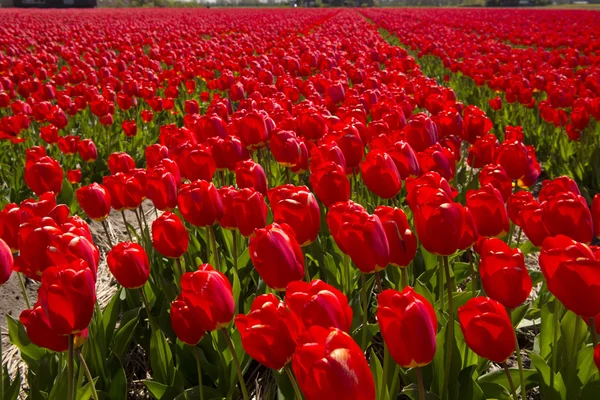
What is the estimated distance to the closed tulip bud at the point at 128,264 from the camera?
1915 mm

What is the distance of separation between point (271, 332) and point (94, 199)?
162cm

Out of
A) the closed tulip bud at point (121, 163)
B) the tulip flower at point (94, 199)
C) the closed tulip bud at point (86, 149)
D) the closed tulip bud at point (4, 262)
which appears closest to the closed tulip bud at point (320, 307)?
the closed tulip bud at point (4, 262)

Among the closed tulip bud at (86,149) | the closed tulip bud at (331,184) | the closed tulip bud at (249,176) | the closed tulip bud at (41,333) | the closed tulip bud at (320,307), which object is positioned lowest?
the closed tulip bud at (86,149)

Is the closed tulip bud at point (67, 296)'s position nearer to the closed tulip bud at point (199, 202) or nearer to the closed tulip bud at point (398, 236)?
the closed tulip bud at point (199, 202)

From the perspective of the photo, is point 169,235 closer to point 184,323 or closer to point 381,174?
point 184,323

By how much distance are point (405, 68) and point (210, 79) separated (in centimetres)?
301

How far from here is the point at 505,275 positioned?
149 centimetres

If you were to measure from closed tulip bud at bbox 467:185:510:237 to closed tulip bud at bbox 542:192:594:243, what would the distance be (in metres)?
0.16

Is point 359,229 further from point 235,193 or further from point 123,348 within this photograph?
point 123,348

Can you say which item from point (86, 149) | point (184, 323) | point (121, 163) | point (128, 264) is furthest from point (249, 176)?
point (86, 149)

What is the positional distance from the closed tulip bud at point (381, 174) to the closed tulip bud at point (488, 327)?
101 centimetres

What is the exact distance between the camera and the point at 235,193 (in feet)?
7.15

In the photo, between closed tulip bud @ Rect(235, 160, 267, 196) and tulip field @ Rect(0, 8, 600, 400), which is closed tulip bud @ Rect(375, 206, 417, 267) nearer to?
tulip field @ Rect(0, 8, 600, 400)

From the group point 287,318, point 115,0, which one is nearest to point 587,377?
point 287,318
